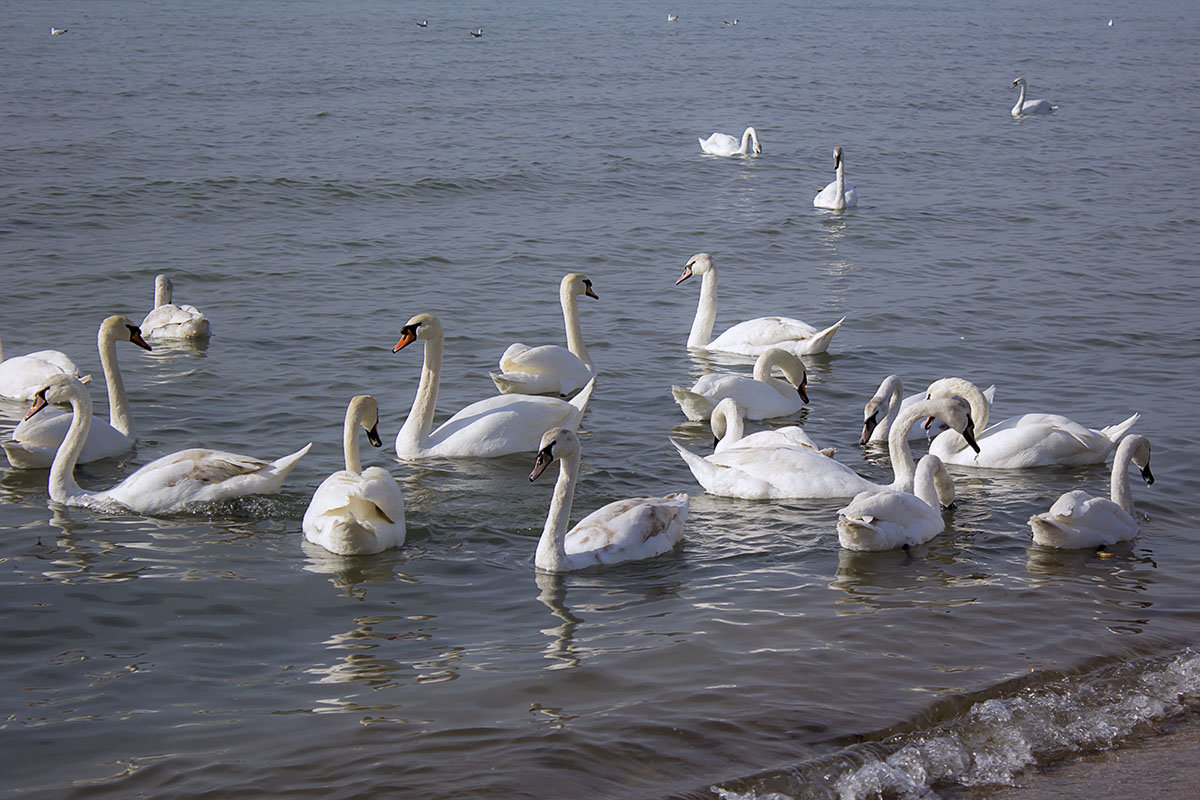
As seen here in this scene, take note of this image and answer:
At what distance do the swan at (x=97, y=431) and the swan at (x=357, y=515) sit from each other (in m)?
2.15

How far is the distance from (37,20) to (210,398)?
41.5 meters

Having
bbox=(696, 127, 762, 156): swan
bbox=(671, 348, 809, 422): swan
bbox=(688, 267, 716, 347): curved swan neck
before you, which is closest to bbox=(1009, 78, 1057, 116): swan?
bbox=(696, 127, 762, 156): swan

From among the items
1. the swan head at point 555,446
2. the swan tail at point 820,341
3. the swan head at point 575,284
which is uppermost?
the swan head at point 575,284

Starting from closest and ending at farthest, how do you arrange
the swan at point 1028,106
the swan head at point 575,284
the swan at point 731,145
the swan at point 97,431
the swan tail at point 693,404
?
the swan at point 97,431 → the swan tail at point 693,404 → the swan head at point 575,284 → the swan at point 731,145 → the swan at point 1028,106

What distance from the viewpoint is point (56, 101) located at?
85.6 feet

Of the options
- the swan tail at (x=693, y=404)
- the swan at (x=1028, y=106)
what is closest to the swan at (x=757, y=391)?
the swan tail at (x=693, y=404)

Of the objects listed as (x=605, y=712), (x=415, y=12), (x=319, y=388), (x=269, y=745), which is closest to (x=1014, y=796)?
(x=605, y=712)

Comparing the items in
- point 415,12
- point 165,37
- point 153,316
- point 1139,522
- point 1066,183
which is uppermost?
point 415,12

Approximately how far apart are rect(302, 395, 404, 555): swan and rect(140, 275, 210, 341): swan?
4860mm

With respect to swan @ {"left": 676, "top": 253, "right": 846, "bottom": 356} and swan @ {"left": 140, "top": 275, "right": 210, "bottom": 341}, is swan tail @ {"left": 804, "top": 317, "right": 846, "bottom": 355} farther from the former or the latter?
swan @ {"left": 140, "top": 275, "right": 210, "bottom": 341}

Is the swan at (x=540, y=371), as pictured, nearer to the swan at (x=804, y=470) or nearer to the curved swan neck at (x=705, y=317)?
the curved swan neck at (x=705, y=317)

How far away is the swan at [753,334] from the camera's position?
1155 cm

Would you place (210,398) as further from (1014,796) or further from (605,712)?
(1014,796)

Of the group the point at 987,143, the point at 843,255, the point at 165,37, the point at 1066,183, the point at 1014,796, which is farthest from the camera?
the point at 165,37
